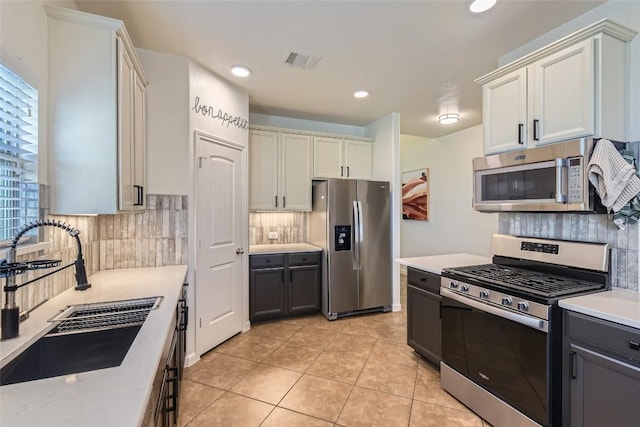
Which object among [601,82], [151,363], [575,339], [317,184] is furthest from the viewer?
[317,184]

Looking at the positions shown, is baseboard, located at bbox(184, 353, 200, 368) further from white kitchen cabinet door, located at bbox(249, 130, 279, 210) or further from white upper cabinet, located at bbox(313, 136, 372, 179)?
white upper cabinet, located at bbox(313, 136, 372, 179)

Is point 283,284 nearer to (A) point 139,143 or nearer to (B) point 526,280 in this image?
(A) point 139,143

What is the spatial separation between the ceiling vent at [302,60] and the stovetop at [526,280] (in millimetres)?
2117

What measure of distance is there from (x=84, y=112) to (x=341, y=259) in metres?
2.91

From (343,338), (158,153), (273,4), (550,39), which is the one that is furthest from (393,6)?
(343,338)

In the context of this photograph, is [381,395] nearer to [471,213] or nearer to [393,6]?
[393,6]

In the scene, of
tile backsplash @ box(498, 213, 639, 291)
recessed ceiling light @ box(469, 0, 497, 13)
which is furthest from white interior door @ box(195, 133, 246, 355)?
tile backsplash @ box(498, 213, 639, 291)

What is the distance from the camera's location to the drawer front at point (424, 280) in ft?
8.00

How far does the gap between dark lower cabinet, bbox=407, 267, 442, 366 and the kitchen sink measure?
2088 mm

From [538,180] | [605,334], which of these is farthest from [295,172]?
[605,334]

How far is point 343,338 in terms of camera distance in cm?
323

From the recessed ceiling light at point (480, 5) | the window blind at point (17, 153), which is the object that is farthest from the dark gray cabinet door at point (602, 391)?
the window blind at point (17, 153)

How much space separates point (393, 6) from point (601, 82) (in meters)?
1.31

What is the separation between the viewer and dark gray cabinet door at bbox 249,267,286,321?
356 cm
